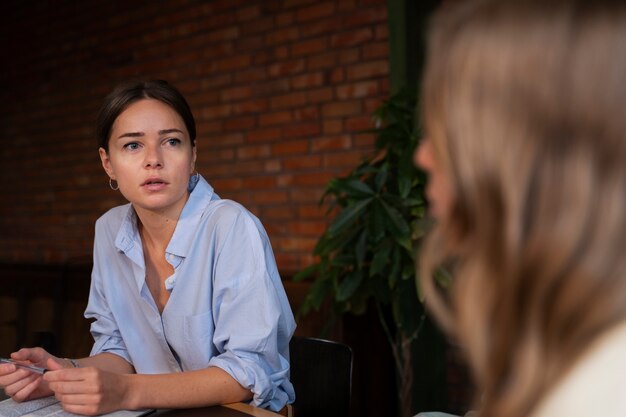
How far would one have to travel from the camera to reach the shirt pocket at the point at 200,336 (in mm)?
1470

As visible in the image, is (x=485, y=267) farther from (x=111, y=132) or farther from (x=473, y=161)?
(x=111, y=132)

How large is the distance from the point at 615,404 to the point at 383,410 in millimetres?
2659

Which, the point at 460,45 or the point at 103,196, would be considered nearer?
the point at 460,45

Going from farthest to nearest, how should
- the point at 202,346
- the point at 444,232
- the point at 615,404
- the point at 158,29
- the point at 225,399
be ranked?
the point at 158,29 < the point at 202,346 < the point at 225,399 < the point at 444,232 < the point at 615,404

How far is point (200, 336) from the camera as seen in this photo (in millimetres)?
1474

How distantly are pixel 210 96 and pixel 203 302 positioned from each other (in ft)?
8.43

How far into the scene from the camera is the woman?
132cm

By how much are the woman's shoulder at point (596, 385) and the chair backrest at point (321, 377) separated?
1.19 m

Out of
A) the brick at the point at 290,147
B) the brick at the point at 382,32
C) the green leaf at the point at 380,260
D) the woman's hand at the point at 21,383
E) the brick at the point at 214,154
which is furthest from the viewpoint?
the brick at the point at 214,154

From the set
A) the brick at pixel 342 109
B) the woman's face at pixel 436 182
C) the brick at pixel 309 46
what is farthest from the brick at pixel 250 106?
the woman's face at pixel 436 182

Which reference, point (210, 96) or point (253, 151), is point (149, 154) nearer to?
point (253, 151)

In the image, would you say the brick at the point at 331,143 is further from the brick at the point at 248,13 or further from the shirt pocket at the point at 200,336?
the shirt pocket at the point at 200,336

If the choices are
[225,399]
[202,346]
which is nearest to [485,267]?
[225,399]

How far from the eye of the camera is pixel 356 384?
3041 millimetres
